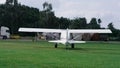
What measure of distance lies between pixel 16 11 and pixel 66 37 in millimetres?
80301

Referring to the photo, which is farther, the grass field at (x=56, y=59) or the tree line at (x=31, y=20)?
the tree line at (x=31, y=20)

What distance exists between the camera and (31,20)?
13750 centimetres

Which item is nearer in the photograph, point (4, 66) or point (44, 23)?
point (4, 66)

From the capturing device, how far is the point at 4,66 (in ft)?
74.9

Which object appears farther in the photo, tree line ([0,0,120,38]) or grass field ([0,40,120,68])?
tree line ([0,0,120,38])

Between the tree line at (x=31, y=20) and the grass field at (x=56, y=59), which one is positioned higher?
the tree line at (x=31, y=20)

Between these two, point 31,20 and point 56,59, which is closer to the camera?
point 56,59

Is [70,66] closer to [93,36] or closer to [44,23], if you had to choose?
[93,36]

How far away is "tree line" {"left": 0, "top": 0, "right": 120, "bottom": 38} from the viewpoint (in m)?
125

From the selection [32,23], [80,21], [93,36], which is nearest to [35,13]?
[32,23]

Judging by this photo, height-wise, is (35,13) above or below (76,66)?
above

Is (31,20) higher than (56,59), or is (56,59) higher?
(31,20)

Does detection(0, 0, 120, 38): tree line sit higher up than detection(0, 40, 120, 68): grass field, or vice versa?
detection(0, 0, 120, 38): tree line

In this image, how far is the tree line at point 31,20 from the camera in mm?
125250
